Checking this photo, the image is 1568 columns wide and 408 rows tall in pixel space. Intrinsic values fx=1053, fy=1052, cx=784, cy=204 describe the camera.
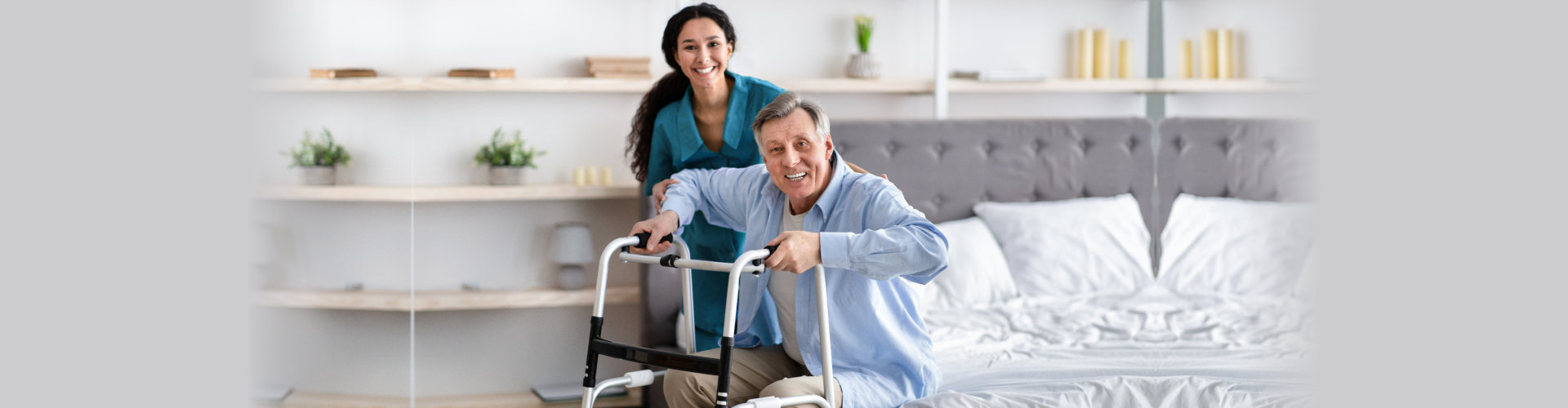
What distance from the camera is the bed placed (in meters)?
2.19

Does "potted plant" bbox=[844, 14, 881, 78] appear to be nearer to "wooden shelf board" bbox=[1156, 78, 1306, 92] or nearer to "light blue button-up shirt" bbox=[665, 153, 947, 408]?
"wooden shelf board" bbox=[1156, 78, 1306, 92]

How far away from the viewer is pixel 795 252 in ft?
5.34

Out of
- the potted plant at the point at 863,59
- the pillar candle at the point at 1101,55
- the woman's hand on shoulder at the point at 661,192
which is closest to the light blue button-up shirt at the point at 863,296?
the woman's hand on shoulder at the point at 661,192

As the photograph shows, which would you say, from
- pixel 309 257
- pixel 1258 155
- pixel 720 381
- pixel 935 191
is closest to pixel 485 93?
pixel 309 257

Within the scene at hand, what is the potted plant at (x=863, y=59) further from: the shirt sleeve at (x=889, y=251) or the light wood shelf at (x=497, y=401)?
the shirt sleeve at (x=889, y=251)

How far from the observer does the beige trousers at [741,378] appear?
6.45 feet

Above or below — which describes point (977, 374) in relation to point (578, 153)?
below

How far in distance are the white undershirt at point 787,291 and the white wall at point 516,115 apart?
1165mm

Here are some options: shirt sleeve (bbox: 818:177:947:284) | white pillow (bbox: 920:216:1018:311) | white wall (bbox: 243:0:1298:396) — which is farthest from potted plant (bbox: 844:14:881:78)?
shirt sleeve (bbox: 818:177:947:284)

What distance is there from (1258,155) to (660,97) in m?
2.08

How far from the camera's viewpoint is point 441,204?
3336mm

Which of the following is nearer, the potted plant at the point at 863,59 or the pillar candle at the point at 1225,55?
the potted plant at the point at 863,59

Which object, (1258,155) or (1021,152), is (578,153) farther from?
(1258,155)

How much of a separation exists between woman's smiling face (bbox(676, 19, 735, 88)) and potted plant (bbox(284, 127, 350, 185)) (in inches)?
32.6
